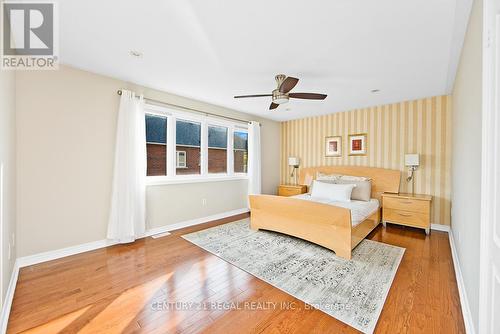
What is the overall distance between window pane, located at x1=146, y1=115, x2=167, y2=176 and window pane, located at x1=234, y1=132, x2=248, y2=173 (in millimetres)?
1762

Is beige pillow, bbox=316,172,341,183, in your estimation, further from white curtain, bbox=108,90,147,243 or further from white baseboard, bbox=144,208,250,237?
white curtain, bbox=108,90,147,243

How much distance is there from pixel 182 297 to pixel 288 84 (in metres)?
2.50

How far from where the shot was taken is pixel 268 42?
7.09 feet

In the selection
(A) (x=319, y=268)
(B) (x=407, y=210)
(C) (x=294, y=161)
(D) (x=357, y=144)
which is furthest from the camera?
(C) (x=294, y=161)

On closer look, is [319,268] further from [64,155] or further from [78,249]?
[64,155]

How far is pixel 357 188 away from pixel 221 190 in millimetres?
2794

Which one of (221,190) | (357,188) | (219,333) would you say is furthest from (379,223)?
(219,333)

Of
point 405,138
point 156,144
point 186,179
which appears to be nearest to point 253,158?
point 186,179

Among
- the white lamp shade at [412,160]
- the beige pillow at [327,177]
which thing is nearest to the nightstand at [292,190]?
the beige pillow at [327,177]

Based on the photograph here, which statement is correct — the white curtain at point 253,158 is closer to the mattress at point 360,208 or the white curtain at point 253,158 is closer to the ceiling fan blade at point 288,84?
the mattress at point 360,208

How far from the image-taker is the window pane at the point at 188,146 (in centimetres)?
402

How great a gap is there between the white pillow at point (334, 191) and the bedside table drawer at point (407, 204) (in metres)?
0.67

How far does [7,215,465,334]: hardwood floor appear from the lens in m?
1.58

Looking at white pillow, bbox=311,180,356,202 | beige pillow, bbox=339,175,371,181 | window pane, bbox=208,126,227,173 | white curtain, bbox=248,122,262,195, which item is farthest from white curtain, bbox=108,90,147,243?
beige pillow, bbox=339,175,371,181
